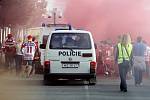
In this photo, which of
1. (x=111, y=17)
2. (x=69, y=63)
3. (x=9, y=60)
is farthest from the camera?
(x=111, y=17)

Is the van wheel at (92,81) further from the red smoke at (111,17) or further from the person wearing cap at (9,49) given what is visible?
the red smoke at (111,17)

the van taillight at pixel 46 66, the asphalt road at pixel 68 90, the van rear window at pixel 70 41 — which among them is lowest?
the asphalt road at pixel 68 90

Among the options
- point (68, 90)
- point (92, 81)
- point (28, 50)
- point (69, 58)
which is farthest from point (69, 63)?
point (28, 50)

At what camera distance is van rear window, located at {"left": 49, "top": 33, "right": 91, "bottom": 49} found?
19.8 meters

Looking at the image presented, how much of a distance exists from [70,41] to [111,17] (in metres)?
16.9

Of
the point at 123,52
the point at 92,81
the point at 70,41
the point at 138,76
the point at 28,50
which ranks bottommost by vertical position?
the point at 92,81

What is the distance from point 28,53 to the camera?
2316 cm

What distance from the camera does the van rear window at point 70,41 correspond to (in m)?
19.8

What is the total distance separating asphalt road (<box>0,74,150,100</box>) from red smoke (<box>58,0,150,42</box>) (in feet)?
42.4

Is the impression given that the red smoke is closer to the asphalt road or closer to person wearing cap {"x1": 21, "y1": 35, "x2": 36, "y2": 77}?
person wearing cap {"x1": 21, "y1": 35, "x2": 36, "y2": 77}

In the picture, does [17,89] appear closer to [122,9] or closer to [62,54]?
[62,54]

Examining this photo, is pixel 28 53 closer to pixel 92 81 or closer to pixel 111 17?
pixel 92 81

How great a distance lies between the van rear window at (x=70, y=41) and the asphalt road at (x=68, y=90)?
4.17 feet

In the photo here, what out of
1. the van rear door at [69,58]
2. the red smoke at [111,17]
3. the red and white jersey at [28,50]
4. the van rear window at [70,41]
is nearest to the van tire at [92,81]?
the van rear door at [69,58]
